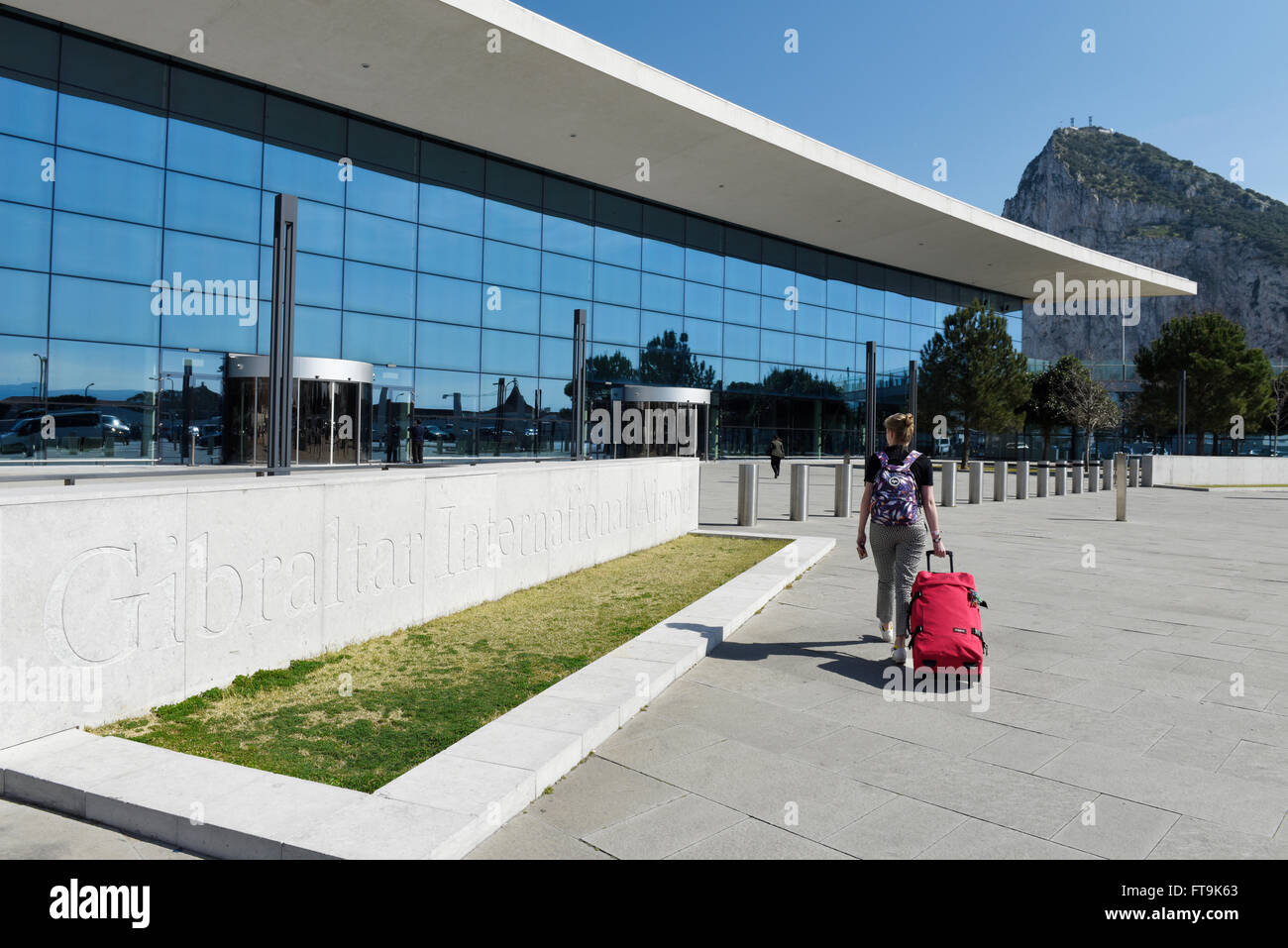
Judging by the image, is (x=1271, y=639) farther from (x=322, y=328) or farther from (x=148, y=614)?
(x=322, y=328)

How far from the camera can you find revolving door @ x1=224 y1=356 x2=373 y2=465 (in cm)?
2281

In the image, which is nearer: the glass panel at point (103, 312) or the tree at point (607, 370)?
the glass panel at point (103, 312)

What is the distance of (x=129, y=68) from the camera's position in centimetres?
2112

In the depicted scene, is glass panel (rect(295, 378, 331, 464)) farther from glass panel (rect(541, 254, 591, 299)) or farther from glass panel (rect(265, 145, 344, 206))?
glass panel (rect(541, 254, 591, 299))

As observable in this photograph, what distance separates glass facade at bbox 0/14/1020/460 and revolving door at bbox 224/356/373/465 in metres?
0.55

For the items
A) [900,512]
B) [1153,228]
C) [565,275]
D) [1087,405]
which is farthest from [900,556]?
[1153,228]

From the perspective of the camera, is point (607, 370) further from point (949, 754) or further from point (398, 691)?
point (949, 754)

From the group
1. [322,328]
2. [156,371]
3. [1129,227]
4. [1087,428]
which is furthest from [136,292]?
[1129,227]

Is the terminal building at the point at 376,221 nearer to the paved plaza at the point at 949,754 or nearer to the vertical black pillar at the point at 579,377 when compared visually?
the vertical black pillar at the point at 579,377

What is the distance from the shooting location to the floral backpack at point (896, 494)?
640 cm

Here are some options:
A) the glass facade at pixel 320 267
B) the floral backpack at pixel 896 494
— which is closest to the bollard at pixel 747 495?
the floral backpack at pixel 896 494

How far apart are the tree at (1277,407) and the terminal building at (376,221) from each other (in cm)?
3317

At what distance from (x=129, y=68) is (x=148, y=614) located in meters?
21.5

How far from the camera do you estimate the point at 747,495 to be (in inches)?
611
